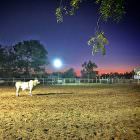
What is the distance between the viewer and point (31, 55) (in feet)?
239

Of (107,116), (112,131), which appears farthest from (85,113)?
(112,131)

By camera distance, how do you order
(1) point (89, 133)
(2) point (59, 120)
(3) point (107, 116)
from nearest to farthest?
(1) point (89, 133)
(2) point (59, 120)
(3) point (107, 116)

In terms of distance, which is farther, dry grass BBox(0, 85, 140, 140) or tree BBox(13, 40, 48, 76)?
tree BBox(13, 40, 48, 76)

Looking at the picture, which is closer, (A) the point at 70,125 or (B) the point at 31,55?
(A) the point at 70,125

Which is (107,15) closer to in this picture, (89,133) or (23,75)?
(89,133)

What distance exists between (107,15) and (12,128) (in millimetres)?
5006

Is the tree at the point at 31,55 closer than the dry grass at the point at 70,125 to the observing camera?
No

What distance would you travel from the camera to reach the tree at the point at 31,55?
71.0 meters

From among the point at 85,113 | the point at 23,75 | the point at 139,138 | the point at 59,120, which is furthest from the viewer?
the point at 23,75

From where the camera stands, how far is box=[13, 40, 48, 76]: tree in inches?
2795

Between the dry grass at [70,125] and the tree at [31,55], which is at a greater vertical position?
the tree at [31,55]

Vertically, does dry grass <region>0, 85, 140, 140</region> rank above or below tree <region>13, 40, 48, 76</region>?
below

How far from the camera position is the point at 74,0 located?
10.0m

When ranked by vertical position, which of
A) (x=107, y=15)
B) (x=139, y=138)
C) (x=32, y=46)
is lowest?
(x=139, y=138)
